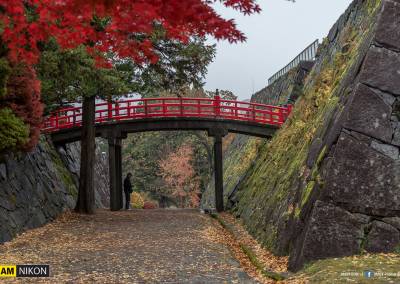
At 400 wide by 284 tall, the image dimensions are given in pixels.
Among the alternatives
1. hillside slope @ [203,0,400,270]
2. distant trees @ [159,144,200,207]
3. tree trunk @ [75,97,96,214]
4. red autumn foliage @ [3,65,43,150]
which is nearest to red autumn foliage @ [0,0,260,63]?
hillside slope @ [203,0,400,270]

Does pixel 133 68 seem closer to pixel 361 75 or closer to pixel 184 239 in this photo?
pixel 184 239

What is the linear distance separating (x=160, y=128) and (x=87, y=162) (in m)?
5.02

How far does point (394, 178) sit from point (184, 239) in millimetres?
6614

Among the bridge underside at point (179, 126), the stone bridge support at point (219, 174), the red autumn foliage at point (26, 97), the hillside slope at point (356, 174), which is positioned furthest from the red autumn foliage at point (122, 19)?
the bridge underside at point (179, 126)

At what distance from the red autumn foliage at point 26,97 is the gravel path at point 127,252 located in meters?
3.16

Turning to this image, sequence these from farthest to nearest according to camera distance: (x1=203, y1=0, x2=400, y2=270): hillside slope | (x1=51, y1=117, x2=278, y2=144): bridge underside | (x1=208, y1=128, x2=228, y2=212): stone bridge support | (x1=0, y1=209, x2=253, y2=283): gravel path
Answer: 1. (x1=51, y1=117, x2=278, y2=144): bridge underside
2. (x1=208, y1=128, x2=228, y2=212): stone bridge support
3. (x1=0, y1=209, x2=253, y2=283): gravel path
4. (x1=203, y1=0, x2=400, y2=270): hillside slope

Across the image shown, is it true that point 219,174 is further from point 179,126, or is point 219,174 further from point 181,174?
point 181,174

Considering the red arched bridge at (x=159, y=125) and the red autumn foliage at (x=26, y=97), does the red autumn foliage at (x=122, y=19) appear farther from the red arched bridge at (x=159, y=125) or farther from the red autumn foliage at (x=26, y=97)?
the red arched bridge at (x=159, y=125)

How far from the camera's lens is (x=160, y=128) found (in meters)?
23.2

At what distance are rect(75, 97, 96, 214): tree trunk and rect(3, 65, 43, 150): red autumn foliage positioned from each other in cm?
555

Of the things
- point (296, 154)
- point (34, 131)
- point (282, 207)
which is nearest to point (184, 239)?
point (282, 207)

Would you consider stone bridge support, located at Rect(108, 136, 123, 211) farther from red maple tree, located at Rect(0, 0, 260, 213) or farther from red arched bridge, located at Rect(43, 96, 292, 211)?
red maple tree, located at Rect(0, 0, 260, 213)

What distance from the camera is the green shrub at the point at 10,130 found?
1211 cm

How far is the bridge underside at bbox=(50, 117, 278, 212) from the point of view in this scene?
74.4 feet
